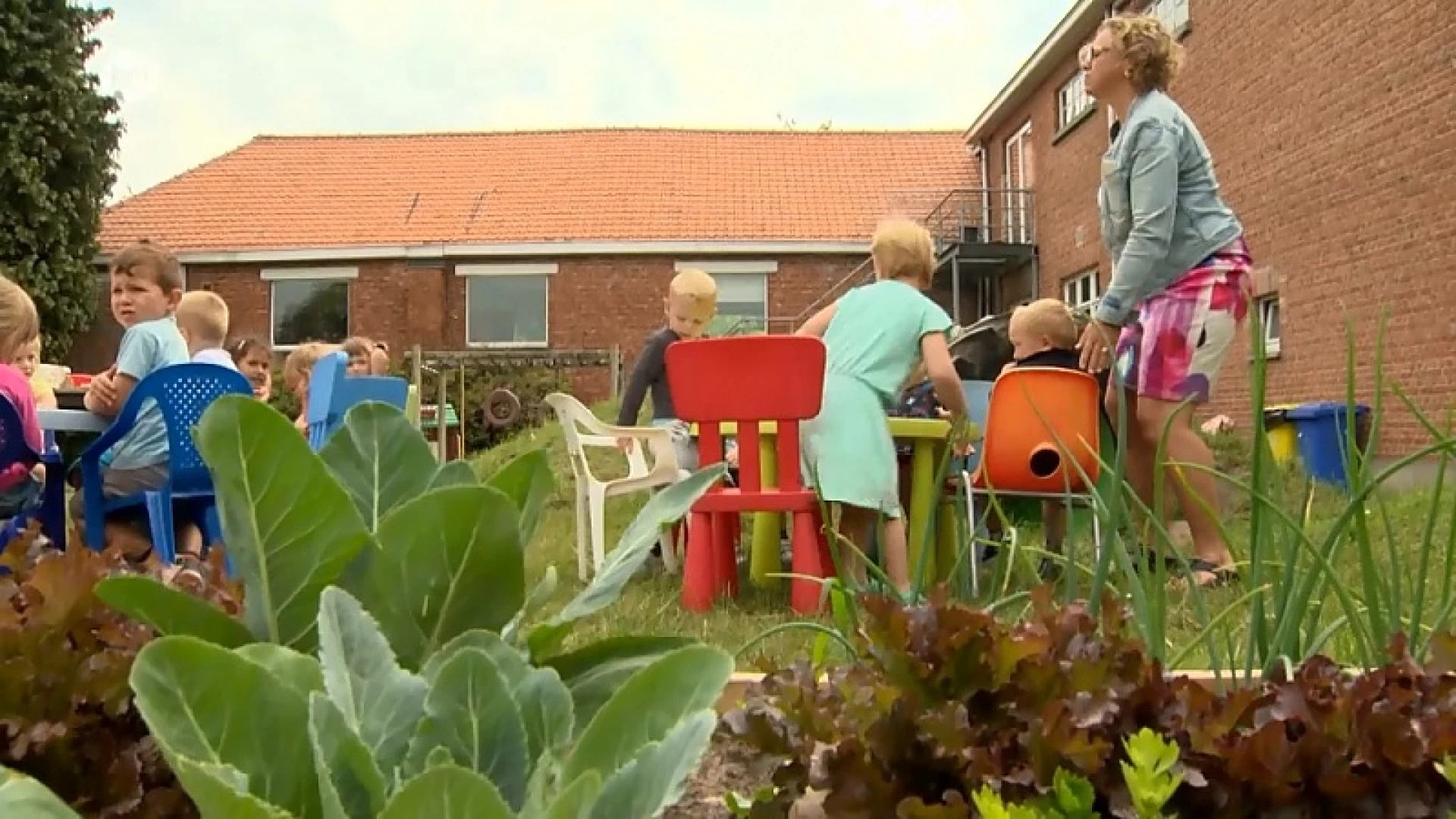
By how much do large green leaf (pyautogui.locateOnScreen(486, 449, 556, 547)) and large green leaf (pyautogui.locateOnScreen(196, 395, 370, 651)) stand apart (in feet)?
0.46

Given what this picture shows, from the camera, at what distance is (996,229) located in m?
22.2

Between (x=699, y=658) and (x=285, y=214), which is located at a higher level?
(x=285, y=214)

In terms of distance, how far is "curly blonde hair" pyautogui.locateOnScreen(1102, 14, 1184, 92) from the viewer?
420cm

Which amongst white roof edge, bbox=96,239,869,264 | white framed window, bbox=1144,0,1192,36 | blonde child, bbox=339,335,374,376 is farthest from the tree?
white framed window, bbox=1144,0,1192,36

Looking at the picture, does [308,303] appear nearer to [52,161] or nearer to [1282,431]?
[52,161]

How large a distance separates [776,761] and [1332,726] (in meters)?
0.42

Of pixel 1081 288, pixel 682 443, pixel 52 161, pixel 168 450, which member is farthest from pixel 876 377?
pixel 52 161

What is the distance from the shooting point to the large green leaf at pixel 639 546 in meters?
0.97

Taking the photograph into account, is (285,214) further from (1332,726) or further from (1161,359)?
A: (1332,726)

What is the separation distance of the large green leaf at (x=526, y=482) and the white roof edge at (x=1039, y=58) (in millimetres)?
16330

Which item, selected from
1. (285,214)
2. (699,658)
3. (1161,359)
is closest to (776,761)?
(699,658)

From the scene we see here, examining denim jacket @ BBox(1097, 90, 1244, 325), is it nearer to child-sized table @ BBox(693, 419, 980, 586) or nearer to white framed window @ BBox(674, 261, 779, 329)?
child-sized table @ BBox(693, 419, 980, 586)

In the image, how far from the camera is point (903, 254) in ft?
15.1

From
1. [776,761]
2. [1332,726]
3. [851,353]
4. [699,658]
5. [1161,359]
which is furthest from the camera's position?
[851,353]
